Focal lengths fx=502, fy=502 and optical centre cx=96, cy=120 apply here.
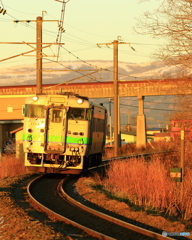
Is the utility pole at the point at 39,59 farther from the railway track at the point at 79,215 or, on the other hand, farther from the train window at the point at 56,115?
the railway track at the point at 79,215

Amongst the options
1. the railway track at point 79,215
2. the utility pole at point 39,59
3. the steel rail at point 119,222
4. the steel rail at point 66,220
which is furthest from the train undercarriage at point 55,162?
the utility pole at point 39,59

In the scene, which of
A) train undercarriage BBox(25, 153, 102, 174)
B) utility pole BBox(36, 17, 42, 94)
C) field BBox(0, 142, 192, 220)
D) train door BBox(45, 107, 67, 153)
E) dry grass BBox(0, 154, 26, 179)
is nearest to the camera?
field BBox(0, 142, 192, 220)

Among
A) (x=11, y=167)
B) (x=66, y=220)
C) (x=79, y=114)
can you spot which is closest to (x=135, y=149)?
(x=11, y=167)

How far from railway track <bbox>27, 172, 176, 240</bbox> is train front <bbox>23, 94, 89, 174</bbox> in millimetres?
1426

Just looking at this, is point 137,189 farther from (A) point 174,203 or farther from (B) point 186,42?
(B) point 186,42

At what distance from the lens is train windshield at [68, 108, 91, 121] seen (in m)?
19.6

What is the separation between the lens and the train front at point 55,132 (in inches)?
764

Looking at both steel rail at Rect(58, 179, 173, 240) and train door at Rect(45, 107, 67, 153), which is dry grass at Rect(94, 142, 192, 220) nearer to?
steel rail at Rect(58, 179, 173, 240)

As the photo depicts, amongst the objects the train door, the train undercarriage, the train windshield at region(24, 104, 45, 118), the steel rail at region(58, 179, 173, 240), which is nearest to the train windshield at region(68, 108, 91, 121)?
the train door

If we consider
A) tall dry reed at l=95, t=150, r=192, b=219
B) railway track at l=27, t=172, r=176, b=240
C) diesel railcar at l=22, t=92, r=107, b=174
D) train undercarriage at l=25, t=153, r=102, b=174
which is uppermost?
diesel railcar at l=22, t=92, r=107, b=174

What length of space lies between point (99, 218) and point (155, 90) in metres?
40.4

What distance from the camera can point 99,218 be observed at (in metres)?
11.5

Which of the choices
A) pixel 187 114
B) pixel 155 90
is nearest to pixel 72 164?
pixel 187 114

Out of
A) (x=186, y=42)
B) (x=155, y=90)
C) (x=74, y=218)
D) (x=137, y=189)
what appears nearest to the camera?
(x=74, y=218)
